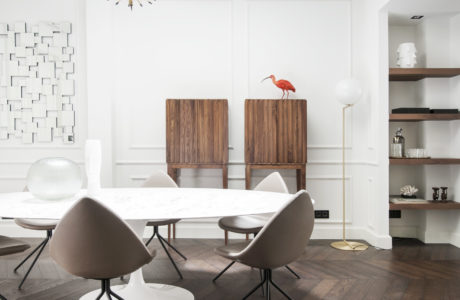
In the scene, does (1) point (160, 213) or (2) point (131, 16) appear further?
(2) point (131, 16)

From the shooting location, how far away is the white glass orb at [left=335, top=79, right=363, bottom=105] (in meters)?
4.01

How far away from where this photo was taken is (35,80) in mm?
4586

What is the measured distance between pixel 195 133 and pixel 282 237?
238 cm

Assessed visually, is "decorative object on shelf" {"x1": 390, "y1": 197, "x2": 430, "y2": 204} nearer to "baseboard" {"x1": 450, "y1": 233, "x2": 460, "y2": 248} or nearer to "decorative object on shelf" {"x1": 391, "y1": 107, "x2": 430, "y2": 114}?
"baseboard" {"x1": 450, "y1": 233, "x2": 460, "y2": 248}

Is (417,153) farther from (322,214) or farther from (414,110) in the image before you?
(322,214)

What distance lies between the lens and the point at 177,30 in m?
4.58

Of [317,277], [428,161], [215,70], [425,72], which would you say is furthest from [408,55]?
[317,277]

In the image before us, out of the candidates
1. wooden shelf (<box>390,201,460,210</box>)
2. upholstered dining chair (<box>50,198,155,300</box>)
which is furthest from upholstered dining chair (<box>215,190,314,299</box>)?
wooden shelf (<box>390,201,460,210</box>)

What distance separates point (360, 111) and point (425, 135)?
0.71 metres

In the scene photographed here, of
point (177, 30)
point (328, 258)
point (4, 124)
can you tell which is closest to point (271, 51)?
point (177, 30)

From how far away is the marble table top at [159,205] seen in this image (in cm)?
177

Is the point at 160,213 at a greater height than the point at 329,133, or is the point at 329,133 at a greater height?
the point at 329,133

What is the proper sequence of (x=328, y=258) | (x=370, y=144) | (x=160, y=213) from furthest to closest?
(x=370, y=144) < (x=328, y=258) < (x=160, y=213)

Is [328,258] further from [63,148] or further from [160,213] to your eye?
[63,148]
